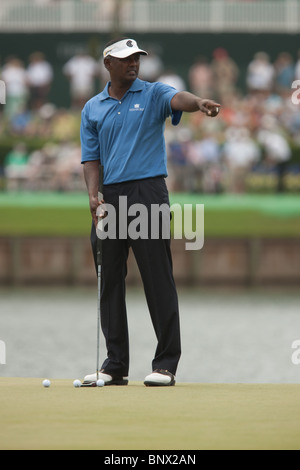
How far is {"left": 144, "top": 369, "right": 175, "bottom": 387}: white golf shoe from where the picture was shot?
23.4 ft

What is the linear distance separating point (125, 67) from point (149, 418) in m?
2.39

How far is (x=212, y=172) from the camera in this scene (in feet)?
75.7

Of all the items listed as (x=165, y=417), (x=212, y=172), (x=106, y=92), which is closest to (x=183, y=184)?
(x=212, y=172)

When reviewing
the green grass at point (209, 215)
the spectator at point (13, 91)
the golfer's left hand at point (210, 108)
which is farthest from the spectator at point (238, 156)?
the golfer's left hand at point (210, 108)

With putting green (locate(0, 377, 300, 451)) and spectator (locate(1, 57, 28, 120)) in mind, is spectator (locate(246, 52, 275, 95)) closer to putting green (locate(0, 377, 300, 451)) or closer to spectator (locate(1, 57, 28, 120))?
spectator (locate(1, 57, 28, 120))

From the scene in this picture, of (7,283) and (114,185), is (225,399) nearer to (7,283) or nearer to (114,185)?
(114,185)

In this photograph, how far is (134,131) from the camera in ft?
23.5

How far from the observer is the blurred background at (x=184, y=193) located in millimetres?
14438

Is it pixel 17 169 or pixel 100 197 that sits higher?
pixel 17 169

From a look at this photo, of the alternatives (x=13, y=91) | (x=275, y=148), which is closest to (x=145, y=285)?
(x=275, y=148)

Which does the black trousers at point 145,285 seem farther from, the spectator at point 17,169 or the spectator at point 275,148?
the spectator at point 17,169

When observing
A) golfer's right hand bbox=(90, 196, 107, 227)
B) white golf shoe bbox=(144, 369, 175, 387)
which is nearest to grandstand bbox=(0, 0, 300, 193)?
golfer's right hand bbox=(90, 196, 107, 227)

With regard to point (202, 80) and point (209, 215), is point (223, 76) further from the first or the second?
point (209, 215)

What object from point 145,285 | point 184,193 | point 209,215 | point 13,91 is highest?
point 13,91
